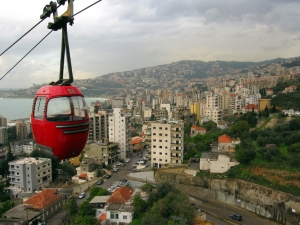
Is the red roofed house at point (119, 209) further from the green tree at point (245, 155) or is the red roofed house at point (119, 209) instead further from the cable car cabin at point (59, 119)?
the cable car cabin at point (59, 119)

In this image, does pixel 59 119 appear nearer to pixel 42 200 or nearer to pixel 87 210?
pixel 87 210

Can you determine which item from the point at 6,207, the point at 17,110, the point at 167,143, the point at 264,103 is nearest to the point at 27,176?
the point at 6,207

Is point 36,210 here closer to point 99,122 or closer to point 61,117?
point 61,117

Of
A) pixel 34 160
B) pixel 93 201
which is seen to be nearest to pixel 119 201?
pixel 93 201

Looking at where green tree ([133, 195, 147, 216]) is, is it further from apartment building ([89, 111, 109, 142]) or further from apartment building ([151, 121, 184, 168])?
apartment building ([89, 111, 109, 142])

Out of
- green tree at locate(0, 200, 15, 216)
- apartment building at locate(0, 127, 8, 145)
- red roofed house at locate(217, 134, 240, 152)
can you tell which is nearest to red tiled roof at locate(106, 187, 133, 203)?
green tree at locate(0, 200, 15, 216)

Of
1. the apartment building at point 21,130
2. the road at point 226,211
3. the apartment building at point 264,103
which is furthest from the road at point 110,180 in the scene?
the apartment building at point 21,130
